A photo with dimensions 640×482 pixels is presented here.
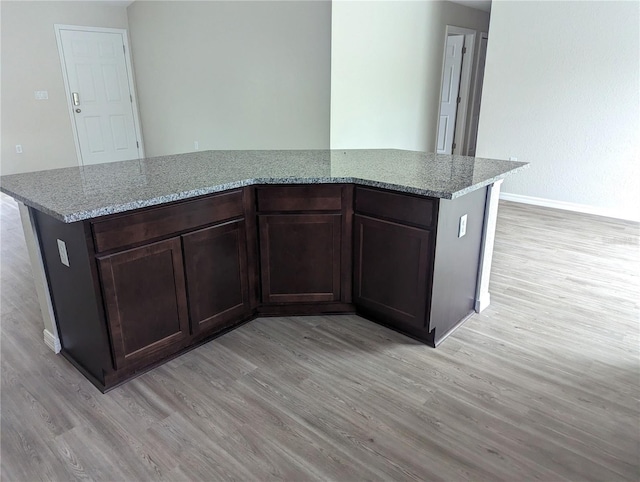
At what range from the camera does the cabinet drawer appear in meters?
2.09

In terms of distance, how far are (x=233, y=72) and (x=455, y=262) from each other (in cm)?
416

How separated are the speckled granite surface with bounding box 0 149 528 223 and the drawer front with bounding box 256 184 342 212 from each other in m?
0.08

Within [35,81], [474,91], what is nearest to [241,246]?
[35,81]

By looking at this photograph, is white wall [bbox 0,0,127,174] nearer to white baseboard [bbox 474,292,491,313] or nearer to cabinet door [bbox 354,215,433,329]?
cabinet door [bbox 354,215,433,329]

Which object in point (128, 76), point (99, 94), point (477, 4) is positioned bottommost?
point (99, 94)

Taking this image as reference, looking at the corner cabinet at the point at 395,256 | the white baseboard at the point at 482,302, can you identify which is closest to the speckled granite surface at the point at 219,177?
the corner cabinet at the point at 395,256

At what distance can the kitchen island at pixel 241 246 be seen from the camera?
191 cm

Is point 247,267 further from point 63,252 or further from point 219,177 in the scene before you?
point 63,252

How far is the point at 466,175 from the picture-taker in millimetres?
2256

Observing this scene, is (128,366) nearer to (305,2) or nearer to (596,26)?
(305,2)

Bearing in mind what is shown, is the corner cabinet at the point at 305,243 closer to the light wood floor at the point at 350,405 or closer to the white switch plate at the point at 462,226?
the light wood floor at the point at 350,405

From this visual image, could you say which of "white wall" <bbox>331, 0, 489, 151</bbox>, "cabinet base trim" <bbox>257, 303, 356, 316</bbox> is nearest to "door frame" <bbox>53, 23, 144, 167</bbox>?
"white wall" <bbox>331, 0, 489, 151</bbox>

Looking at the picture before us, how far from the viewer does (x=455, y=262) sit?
2348 millimetres

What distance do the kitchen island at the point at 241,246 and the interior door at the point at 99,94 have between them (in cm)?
457
